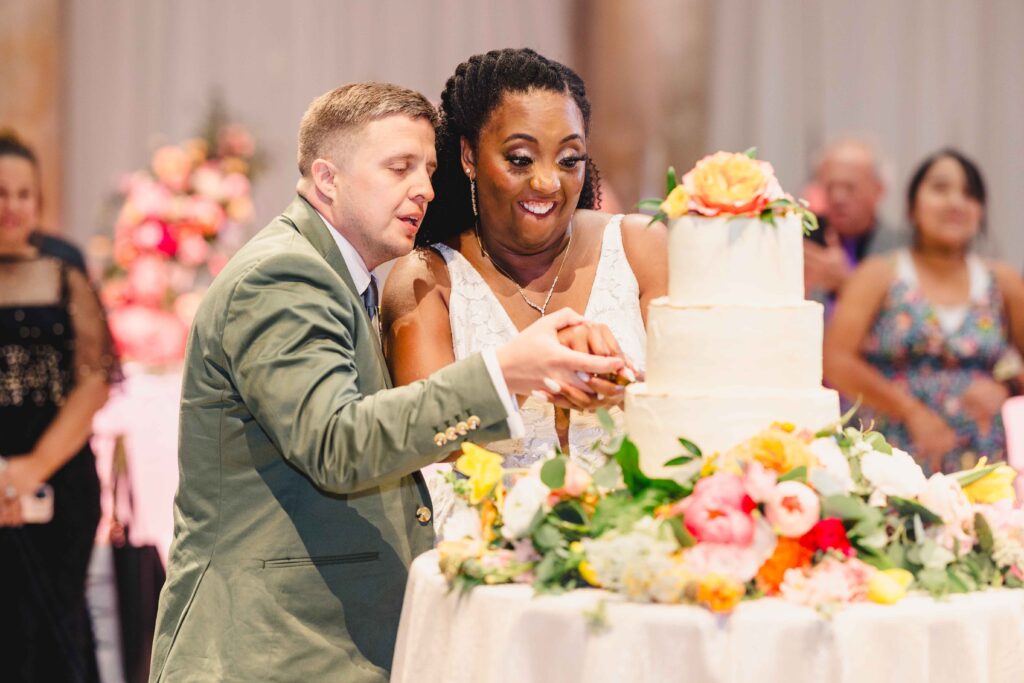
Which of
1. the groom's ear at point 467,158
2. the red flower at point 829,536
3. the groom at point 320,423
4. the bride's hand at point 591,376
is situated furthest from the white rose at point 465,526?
the groom's ear at point 467,158

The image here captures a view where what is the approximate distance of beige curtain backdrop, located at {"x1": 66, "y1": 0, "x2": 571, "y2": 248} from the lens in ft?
23.2

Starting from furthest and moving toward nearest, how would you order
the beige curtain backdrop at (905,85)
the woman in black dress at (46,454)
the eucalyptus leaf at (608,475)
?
the beige curtain backdrop at (905,85) < the woman in black dress at (46,454) < the eucalyptus leaf at (608,475)

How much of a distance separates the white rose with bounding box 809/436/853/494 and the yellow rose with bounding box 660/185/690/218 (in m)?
0.46

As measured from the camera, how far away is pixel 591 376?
7.68 feet

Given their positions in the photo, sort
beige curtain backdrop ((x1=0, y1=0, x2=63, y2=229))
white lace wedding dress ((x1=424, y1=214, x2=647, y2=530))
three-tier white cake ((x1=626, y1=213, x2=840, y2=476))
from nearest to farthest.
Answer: three-tier white cake ((x1=626, y1=213, x2=840, y2=476)) → white lace wedding dress ((x1=424, y1=214, x2=647, y2=530)) → beige curtain backdrop ((x1=0, y1=0, x2=63, y2=229))

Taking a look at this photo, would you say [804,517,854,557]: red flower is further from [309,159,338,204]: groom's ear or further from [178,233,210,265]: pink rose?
[178,233,210,265]: pink rose

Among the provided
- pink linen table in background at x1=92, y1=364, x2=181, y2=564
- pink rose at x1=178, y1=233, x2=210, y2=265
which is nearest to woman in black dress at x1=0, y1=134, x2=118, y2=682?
pink linen table in background at x1=92, y1=364, x2=181, y2=564

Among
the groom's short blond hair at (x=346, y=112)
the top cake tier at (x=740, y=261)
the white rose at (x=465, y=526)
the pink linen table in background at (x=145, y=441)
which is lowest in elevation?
the pink linen table in background at (x=145, y=441)

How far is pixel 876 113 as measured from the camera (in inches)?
271

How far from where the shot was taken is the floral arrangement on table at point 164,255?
5.76 meters

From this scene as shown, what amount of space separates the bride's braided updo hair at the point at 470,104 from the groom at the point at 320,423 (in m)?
0.39

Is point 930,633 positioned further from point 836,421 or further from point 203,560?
point 203,560

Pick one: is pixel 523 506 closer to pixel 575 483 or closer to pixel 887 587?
pixel 575 483

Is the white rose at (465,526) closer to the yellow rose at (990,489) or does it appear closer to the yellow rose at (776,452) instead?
the yellow rose at (776,452)
